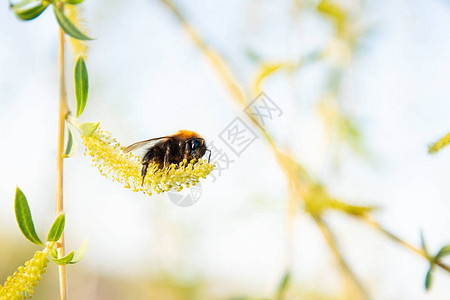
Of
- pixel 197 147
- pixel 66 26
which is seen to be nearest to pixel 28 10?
pixel 66 26

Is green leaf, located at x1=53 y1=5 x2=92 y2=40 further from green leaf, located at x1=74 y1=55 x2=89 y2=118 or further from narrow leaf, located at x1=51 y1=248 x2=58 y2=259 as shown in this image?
narrow leaf, located at x1=51 y1=248 x2=58 y2=259

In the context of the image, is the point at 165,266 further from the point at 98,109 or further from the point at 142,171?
the point at 142,171

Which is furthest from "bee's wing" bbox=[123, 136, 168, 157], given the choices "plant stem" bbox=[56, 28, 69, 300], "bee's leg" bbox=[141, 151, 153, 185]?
"plant stem" bbox=[56, 28, 69, 300]

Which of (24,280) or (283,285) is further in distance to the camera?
(283,285)

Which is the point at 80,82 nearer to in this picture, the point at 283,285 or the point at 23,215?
the point at 23,215

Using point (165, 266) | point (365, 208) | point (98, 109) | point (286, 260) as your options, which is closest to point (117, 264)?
point (165, 266)

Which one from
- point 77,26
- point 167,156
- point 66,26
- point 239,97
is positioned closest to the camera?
point 66,26
